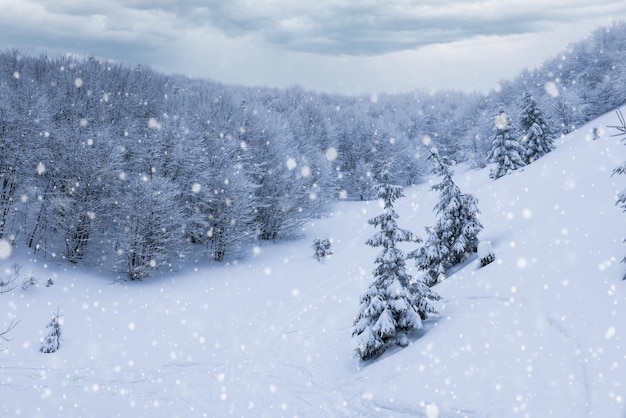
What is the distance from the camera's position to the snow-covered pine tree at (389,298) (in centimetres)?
1237

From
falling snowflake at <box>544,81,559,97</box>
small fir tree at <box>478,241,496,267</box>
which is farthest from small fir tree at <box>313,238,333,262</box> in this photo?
falling snowflake at <box>544,81,559,97</box>

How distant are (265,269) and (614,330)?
79.0 feet

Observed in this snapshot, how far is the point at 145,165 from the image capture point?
109 feet

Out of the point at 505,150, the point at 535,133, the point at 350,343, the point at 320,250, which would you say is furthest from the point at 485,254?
the point at 535,133

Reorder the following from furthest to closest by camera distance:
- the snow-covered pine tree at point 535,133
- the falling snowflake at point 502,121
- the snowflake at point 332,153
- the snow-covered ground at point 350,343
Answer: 1. the snowflake at point 332,153
2. the snow-covered pine tree at point 535,133
3. the falling snowflake at point 502,121
4. the snow-covered ground at point 350,343

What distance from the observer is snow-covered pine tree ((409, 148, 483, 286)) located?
48.8 ft

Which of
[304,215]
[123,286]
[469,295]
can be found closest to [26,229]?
[123,286]

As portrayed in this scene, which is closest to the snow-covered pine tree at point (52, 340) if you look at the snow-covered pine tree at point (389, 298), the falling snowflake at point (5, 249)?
the falling snowflake at point (5, 249)

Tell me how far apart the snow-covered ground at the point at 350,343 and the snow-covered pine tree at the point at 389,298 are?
2.07 ft

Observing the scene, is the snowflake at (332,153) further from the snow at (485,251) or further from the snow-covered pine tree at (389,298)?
the snow-covered pine tree at (389,298)

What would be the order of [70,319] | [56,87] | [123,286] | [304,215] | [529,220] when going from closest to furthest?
[529,220]
[70,319]
[123,286]
[56,87]
[304,215]

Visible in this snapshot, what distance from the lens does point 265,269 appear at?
1214 inches

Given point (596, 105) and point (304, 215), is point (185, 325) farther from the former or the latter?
point (596, 105)

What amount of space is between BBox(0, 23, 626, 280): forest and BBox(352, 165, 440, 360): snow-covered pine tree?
176 centimetres
